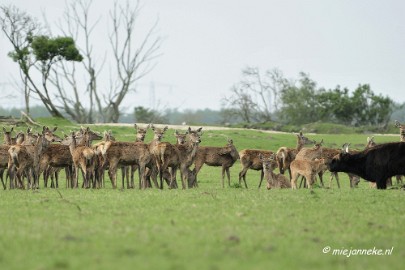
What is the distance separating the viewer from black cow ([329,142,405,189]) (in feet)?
60.0

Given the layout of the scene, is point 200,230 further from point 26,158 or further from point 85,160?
point 26,158

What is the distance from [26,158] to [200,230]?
10.3m

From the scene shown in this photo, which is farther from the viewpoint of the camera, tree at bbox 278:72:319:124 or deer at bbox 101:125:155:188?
tree at bbox 278:72:319:124

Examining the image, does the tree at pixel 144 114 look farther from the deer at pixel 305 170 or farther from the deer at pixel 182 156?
the deer at pixel 305 170

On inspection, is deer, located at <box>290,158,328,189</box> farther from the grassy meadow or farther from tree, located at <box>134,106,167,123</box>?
tree, located at <box>134,106,167,123</box>

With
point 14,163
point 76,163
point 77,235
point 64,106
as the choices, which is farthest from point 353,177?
point 64,106

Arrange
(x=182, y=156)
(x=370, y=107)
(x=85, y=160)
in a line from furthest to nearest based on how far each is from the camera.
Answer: (x=370, y=107), (x=182, y=156), (x=85, y=160)

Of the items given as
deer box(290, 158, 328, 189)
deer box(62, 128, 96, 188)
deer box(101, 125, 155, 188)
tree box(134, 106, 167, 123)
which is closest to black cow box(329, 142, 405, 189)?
deer box(290, 158, 328, 189)

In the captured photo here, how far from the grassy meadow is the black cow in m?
1.42

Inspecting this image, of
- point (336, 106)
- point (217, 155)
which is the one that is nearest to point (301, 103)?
point (336, 106)

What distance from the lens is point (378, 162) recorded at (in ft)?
61.4

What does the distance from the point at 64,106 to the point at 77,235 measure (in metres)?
67.1

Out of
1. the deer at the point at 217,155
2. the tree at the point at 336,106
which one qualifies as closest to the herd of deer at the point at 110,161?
the deer at the point at 217,155

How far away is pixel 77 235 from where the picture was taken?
33.9 ft
